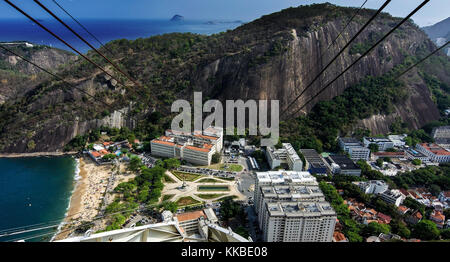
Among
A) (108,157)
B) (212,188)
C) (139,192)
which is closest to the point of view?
(139,192)

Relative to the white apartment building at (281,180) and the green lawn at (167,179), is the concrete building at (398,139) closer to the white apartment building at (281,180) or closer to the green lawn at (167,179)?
the white apartment building at (281,180)

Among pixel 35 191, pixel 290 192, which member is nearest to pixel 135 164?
pixel 35 191

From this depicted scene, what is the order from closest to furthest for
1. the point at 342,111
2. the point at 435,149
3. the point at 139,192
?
the point at 139,192, the point at 435,149, the point at 342,111

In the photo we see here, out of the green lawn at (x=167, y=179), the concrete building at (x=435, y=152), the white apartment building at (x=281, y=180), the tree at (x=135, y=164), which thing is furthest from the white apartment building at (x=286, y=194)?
the concrete building at (x=435, y=152)

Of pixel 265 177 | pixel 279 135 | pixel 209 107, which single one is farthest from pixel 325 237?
pixel 209 107

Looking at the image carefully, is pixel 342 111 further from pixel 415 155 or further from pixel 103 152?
pixel 103 152

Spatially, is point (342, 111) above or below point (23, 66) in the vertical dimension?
below
